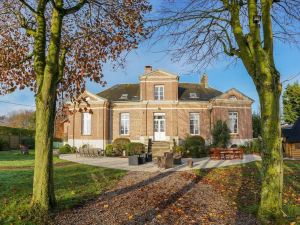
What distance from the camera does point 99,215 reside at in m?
6.16

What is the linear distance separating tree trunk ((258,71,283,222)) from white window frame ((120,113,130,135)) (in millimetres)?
22817

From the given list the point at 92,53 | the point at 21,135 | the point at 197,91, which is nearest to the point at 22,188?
the point at 92,53

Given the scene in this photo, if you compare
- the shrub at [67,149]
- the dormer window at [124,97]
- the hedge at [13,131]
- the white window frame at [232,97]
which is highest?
the dormer window at [124,97]

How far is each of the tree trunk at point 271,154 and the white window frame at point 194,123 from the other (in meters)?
22.2

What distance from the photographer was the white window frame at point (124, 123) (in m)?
28.4

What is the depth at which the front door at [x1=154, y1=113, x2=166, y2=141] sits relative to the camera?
2795 cm

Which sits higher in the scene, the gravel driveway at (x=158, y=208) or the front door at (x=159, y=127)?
the front door at (x=159, y=127)

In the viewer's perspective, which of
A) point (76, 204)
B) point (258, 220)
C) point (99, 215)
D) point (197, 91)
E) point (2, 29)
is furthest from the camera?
point (197, 91)

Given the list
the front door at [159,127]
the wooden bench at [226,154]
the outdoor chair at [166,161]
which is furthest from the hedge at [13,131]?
the wooden bench at [226,154]

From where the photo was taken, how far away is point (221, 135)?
25.3 m

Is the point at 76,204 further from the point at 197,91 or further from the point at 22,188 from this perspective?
the point at 197,91

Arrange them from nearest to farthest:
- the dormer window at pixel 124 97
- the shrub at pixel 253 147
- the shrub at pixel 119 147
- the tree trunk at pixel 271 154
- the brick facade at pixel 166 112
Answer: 1. the tree trunk at pixel 271 154
2. the shrub at pixel 119 147
3. the shrub at pixel 253 147
4. the brick facade at pixel 166 112
5. the dormer window at pixel 124 97

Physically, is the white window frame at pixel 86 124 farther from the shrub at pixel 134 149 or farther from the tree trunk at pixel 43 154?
the tree trunk at pixel 43 154

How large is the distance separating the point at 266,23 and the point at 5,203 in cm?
720
